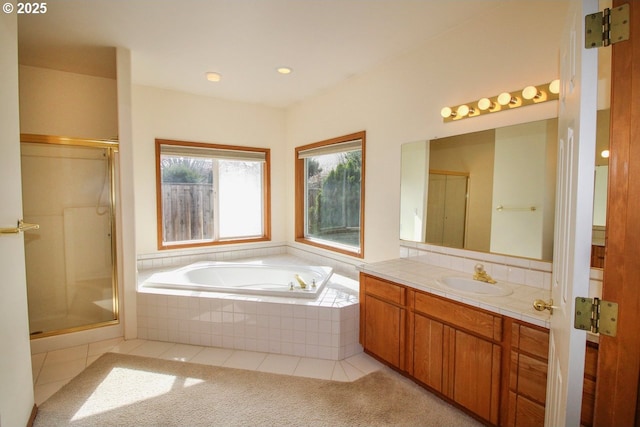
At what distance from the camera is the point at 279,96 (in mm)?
3869

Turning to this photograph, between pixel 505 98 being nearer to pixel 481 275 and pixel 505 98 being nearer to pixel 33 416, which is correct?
pixel 481 275

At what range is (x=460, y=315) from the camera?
182cm

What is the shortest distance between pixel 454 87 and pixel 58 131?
3.71 metres

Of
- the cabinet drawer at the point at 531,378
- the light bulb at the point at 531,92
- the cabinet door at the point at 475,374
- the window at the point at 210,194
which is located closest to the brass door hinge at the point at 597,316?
the cabinet drawer at the point at 531,378

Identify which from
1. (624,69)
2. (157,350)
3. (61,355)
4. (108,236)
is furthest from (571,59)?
(61,355)

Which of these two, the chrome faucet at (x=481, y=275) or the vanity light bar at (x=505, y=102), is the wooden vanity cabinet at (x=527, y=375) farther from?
the vanity light bar at (x=505, y=102)

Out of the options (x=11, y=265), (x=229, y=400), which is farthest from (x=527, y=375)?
(x=11, y=265)

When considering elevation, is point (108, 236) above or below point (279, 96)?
below

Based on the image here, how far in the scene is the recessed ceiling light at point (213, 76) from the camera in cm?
314

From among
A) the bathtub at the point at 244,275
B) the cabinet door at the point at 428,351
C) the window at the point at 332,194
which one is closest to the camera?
the cabinet door at the point at 428,351

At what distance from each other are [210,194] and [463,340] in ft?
11.0

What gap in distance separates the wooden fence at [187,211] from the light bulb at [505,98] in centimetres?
334

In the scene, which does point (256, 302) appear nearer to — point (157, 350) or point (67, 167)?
point (157, 350)

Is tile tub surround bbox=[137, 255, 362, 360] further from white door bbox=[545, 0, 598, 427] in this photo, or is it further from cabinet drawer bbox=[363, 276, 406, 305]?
white door bbox=[545, 0, 598, 427]
